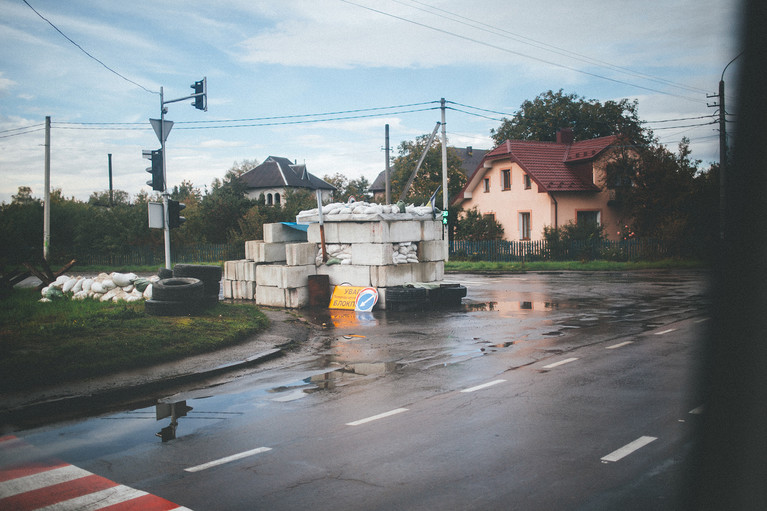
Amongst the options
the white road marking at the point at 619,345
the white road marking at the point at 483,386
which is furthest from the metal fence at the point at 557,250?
the white road marking at the point at 483,386

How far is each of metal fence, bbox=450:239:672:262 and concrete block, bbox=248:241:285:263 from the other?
67.4ft

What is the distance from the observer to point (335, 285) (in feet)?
55.4

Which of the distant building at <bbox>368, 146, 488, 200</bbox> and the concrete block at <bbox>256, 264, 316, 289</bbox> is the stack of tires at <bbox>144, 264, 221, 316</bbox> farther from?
the distant building at <bbox>368, 146, 488, 200</bbox>

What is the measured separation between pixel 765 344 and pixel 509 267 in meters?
30.4

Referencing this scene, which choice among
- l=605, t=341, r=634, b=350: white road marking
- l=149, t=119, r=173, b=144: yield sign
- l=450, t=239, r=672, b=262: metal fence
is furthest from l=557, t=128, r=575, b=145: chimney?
l=605, t=341, r=634, b=350: white road marking

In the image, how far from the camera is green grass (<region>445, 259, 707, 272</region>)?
30062 mm

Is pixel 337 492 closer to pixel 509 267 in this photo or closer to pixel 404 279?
pixel 404 279

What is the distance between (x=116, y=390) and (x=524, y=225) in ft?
123

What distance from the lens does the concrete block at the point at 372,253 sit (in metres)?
16.0

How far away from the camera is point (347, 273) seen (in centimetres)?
1664

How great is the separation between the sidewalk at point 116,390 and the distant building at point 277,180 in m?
73.9

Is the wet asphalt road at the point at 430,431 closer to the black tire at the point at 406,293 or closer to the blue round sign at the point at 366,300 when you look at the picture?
the black tire at the point at 406,293

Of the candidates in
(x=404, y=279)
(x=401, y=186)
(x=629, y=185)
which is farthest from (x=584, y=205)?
(x=404, y=279)

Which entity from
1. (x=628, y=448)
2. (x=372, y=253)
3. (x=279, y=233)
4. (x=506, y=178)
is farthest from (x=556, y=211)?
(x=628, y=448)
